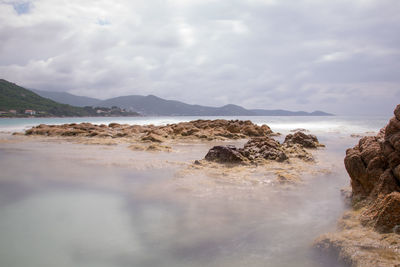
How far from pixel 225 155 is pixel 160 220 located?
14.5 feet

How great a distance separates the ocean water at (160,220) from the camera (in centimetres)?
276

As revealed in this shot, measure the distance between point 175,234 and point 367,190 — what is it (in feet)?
9.96

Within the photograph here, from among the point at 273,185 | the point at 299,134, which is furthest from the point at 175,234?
the point at 299,134

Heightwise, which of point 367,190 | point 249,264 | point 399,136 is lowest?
point 249,264

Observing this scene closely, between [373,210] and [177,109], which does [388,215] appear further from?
[177,109]

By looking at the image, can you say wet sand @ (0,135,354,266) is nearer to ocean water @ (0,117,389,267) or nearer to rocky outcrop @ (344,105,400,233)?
ocean water @ (0,117,389,267)

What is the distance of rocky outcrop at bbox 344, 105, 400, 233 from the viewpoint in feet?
9.64

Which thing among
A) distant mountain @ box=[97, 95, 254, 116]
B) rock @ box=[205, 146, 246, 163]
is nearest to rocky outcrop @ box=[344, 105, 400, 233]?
rock @ box=[205, 146, 246, 163]

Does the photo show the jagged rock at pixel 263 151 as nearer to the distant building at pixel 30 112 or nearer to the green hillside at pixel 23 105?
the green hillside at pixel 23 105

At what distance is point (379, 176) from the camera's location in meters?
3.95

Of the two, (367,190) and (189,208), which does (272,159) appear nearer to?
(367,190)

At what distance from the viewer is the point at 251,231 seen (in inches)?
131

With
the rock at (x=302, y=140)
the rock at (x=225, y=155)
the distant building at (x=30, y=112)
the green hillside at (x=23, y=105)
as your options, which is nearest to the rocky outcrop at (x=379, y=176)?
the rock at (x=225, y=155)

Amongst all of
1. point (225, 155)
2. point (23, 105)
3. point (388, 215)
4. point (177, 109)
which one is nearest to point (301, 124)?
point (225, 155)
